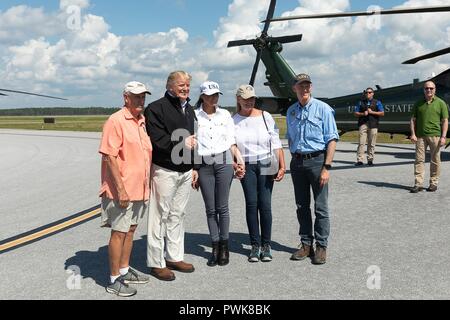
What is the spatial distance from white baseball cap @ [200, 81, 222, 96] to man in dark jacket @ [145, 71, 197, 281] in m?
0.20

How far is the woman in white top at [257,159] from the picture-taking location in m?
4.50

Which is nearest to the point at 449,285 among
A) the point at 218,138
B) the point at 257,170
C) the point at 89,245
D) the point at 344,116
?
the point at 257,170

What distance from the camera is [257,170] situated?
452 cm

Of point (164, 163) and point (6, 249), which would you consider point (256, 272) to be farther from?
point (6, 249)

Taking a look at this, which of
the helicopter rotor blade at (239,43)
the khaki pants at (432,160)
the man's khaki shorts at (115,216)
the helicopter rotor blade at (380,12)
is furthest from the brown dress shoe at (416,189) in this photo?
the helicopter rotor blade at (239,43)

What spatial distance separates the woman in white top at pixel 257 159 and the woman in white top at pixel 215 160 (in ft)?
0.42

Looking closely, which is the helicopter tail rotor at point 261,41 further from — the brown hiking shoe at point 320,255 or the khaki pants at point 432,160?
the brown hiking shoe at point 320,255

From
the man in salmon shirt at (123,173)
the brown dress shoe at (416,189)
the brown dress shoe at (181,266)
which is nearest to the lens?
the man in salmon shirt at (123,173)

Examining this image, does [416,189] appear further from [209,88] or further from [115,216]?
[115,216]

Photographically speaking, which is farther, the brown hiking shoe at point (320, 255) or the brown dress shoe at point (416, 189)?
the brown dress shoe at point (416, 189)

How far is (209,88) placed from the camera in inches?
167

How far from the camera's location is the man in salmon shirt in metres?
3.57
